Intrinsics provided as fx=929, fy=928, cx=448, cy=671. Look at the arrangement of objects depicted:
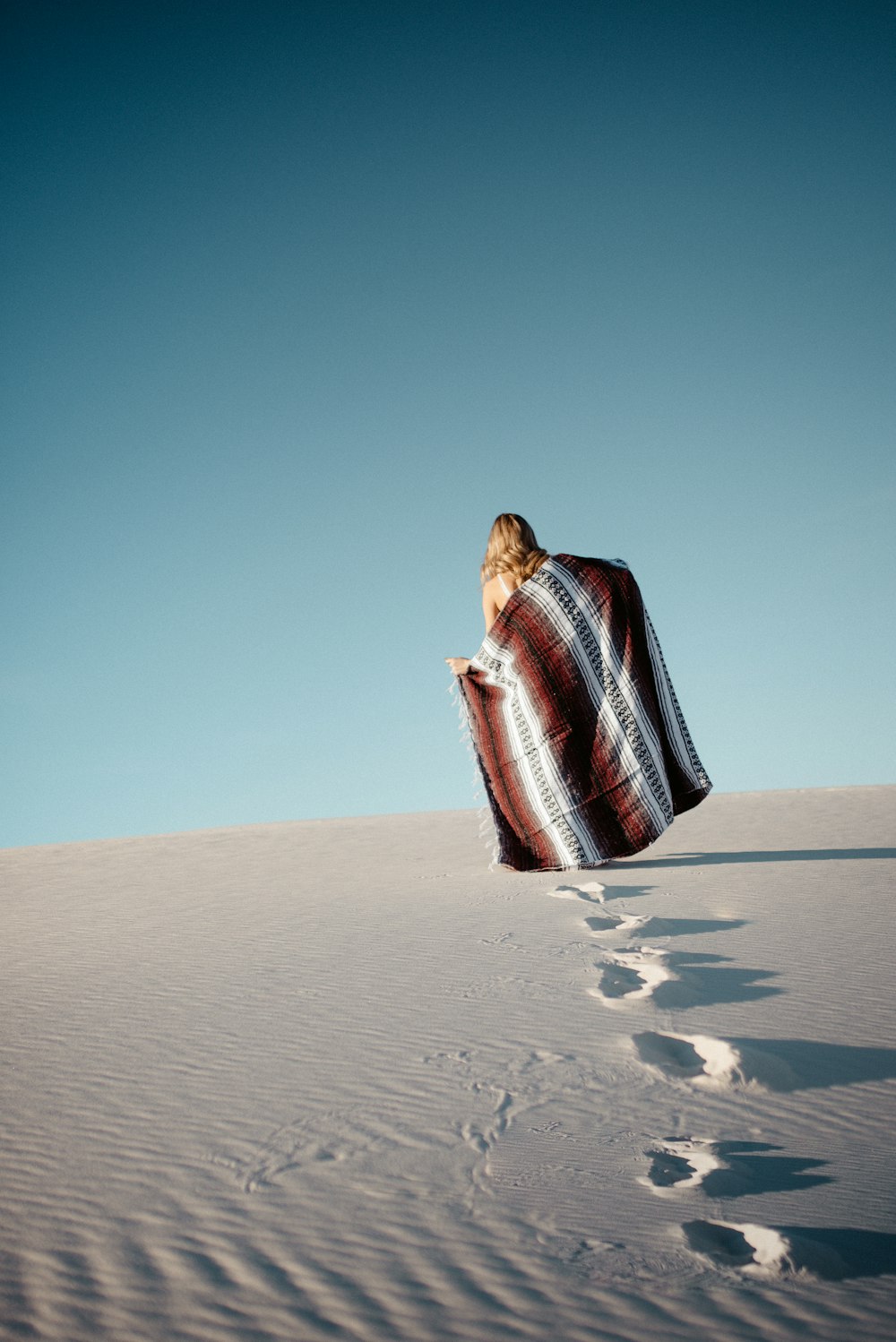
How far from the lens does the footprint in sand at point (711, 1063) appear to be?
9.48 feet

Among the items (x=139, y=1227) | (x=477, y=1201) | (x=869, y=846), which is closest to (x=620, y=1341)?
(x=477, y=1201)

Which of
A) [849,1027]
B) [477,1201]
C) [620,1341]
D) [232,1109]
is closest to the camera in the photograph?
[620,1341]

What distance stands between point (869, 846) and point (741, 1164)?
24.5 ft

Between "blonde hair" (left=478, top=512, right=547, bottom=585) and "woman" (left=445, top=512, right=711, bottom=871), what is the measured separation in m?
0.01

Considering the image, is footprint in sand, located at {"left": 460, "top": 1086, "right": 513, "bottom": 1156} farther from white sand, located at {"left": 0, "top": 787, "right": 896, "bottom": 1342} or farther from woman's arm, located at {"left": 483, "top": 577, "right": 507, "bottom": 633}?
woman's arm, located at {"left": 483, "top": 577, "right": 507, "bottom": 633}

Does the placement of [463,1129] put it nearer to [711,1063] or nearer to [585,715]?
[711,1063]

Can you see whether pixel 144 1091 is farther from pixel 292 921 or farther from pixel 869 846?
pixel 869 846

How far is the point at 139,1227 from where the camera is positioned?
7.27 ft

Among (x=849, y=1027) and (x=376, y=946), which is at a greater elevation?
(x=376, y=946)

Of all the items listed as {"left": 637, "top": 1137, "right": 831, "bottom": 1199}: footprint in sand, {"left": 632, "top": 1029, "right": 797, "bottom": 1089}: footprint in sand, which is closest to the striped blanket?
{"left": 632, "top": 1029, "right": 797, "bottom": 1089}: footprint in sand

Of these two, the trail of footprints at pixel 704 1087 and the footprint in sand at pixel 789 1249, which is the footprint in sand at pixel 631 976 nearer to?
the trail of footprints at pixel 704 1087

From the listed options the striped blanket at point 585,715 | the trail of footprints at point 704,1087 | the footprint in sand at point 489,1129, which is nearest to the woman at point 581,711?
the striped blanket at point 585,715

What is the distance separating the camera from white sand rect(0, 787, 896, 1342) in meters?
1.88

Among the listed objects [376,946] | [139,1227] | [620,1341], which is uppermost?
[376,946]
